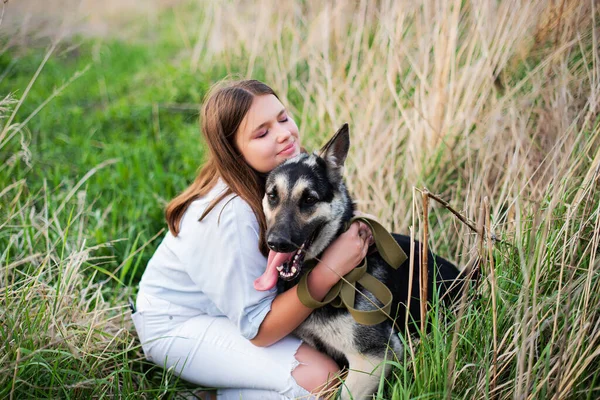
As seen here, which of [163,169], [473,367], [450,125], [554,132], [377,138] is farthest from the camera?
[163,169]

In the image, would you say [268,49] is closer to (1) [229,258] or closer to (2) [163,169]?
(2) [163,169]

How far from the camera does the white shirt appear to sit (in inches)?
96.4

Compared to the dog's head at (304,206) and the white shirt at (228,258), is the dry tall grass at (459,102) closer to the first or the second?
the dog's head at (304,206)

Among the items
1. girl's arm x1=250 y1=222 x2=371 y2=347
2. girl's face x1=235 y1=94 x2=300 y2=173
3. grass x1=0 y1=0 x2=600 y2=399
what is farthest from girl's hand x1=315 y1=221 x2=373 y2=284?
girl's face x1=235 y1=94 x2=300 y2=173

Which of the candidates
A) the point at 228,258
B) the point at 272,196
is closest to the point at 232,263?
the point at 228,258

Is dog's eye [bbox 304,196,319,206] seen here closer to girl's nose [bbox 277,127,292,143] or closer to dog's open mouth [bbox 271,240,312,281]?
dog's open mouth [bbox 271,240,312,281]

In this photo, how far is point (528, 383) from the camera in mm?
1873

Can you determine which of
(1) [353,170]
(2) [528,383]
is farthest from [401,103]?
(2) [528,383]

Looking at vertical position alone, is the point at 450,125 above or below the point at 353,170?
above

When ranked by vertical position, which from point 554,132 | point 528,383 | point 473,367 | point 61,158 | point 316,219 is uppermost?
point 554,132

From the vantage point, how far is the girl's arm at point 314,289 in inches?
96.4

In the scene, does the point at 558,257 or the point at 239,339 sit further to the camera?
the point at 239,339

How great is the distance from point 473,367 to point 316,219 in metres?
1.02

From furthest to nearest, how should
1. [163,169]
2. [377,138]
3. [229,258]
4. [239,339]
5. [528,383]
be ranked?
[163,169], [377,138], [239,339], [229,258], [528,383]
